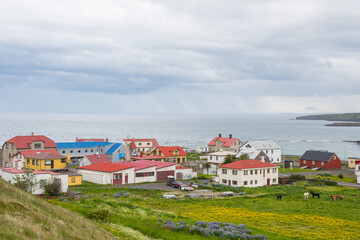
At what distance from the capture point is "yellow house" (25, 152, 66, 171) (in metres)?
60.8

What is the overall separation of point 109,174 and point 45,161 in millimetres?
12536

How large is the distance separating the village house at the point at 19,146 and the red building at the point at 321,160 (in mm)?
55399

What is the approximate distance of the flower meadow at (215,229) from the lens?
26.1 m

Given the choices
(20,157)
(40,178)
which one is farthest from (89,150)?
(40,178)

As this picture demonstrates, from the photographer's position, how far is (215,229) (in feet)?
91.0

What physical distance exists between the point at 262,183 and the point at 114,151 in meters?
33.9

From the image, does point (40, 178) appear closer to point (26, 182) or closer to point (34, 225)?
point (26, 182)

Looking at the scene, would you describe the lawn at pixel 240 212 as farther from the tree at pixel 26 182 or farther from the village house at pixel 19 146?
the village house at pixel 19 146

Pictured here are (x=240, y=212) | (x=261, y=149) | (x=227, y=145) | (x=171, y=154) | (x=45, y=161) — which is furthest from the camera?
(x=227, y=145)

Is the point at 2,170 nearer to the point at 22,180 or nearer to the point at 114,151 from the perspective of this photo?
the point at 22,180

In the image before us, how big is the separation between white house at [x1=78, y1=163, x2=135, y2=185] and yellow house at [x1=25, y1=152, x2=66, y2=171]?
5405mm

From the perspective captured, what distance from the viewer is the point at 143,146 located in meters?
103

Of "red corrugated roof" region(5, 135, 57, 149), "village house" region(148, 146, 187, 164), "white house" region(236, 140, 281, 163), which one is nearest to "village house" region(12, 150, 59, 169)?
"red corrugated roof" region(5, 135, 57, 149)

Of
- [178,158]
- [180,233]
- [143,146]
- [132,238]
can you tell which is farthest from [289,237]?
[143,146]
